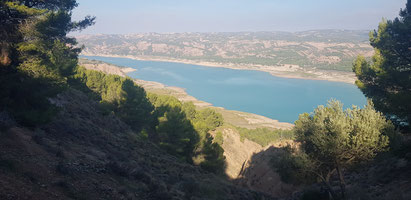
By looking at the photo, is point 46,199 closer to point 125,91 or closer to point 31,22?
point 31,22

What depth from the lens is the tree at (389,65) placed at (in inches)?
772

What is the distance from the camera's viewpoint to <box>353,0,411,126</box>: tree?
19.6m

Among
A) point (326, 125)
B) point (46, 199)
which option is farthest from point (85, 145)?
point (326, 125)

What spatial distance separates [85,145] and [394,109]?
61.6 ft

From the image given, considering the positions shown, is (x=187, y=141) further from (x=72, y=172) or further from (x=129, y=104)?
(x=72, y=172)

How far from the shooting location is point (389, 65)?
21344 mm

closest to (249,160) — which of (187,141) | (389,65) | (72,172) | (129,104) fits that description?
(187,141)

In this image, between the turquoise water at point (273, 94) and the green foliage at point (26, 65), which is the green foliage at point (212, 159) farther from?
the turquoise water at point (273, 94)

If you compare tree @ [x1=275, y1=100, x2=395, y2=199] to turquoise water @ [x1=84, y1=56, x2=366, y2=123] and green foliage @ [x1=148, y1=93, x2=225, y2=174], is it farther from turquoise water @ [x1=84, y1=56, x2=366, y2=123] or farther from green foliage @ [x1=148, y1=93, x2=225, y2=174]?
turquoise water @ [x1=84, y1=56, x2=366, y2=123]

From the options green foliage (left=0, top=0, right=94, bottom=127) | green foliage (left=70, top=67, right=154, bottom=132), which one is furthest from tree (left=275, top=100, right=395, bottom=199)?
green foliage (left=70, top=67, right=154, bottom=132)

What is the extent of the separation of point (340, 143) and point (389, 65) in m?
13.4

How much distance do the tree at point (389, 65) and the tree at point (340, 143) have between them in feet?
16.6

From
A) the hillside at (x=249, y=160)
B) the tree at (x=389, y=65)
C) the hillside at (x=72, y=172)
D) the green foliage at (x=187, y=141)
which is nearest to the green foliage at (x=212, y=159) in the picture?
the green foliage at (x=187, y=141)

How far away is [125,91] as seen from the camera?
33.0 metres
